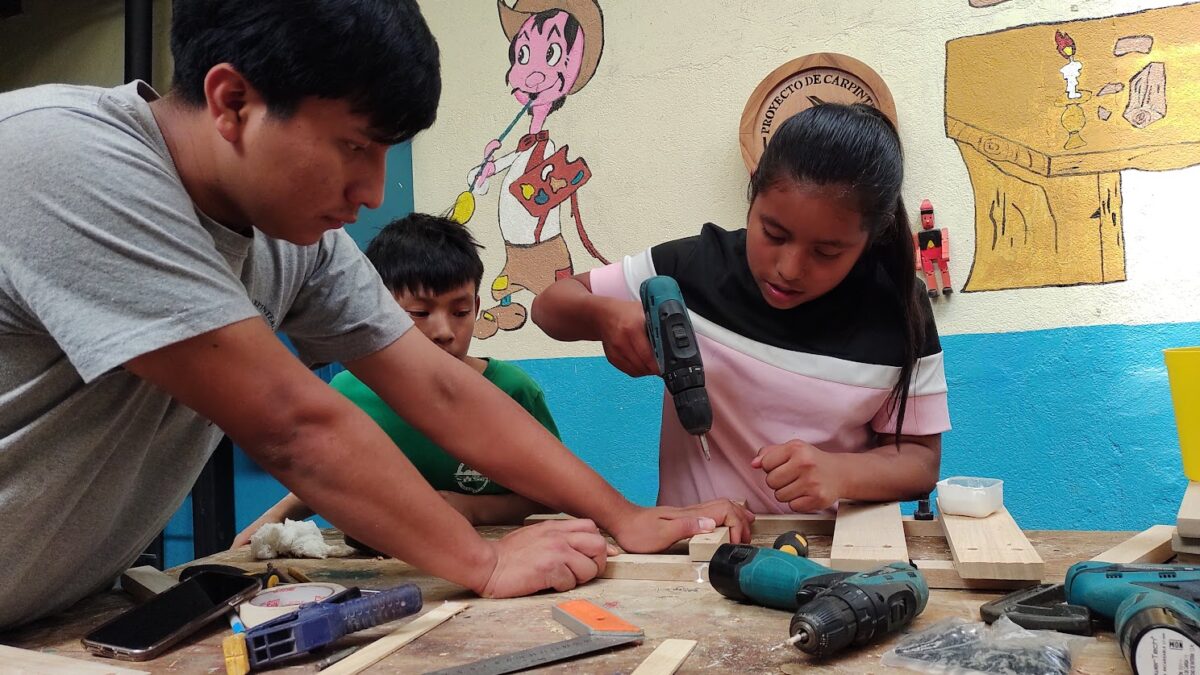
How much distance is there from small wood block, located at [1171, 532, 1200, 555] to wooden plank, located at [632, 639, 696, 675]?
78 cm

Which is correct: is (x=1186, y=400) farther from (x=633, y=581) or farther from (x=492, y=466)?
(x=492, y=466)

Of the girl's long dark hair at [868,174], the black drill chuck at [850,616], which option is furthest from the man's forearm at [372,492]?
the girl's long dark hair at [868,174]

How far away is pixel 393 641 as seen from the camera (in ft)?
3.00

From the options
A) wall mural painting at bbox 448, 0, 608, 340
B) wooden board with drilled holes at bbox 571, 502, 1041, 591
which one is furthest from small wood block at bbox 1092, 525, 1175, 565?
wall mural painting at bbox 448, 0, 608, 340

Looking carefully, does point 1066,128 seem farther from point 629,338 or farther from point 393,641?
point 393,641

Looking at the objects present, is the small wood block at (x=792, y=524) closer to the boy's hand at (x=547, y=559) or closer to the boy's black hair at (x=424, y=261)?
the boy's hand at (x=547, y=559)

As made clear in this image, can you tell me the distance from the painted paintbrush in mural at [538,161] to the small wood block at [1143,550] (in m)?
2.31

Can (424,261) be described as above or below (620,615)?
above

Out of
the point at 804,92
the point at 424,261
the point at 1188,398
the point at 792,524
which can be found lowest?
the point at 792,524

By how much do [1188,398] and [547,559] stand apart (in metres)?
1.03

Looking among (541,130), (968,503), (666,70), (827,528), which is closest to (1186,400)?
(968,503)

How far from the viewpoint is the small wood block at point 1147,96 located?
262 cm

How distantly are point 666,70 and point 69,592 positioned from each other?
2.69 meters

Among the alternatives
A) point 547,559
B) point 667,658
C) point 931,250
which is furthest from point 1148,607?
point 931,250
